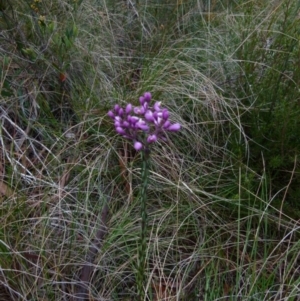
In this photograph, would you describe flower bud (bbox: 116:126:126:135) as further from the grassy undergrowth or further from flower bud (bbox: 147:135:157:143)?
the grassy undergrowth

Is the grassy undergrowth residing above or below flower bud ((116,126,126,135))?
below

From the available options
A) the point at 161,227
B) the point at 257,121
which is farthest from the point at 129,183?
the point at 257,121

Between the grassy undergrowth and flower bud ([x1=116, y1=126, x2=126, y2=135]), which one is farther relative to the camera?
the grassy undergrowth

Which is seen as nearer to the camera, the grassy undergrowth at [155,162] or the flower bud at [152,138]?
the flower bud at [152,138]

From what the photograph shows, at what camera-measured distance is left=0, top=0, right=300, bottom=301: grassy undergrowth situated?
2180mm

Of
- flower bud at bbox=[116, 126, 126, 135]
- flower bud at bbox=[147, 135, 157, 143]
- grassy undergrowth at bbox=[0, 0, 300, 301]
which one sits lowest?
grassy undergrowth at bbox=[0, 0, 300, 301]

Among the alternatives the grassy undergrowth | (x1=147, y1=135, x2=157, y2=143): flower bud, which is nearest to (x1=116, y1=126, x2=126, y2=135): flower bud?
(x1=147, y1=135, x2=157, y2=143): flower bud

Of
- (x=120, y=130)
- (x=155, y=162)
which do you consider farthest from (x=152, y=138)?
(x=155, y=162)

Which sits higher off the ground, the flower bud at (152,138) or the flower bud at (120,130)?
the flower bud at (152,138)

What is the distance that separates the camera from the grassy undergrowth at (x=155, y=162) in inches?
85.8

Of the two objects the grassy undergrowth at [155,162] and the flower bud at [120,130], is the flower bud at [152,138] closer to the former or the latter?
the flower bud at [120,130]

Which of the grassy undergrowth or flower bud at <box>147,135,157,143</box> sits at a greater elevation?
Answer: flower bud at <box>147,135,157,143</box>

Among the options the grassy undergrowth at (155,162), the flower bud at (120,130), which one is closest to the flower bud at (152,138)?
the flower bud at (120,130)

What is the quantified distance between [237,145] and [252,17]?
0.90 m
